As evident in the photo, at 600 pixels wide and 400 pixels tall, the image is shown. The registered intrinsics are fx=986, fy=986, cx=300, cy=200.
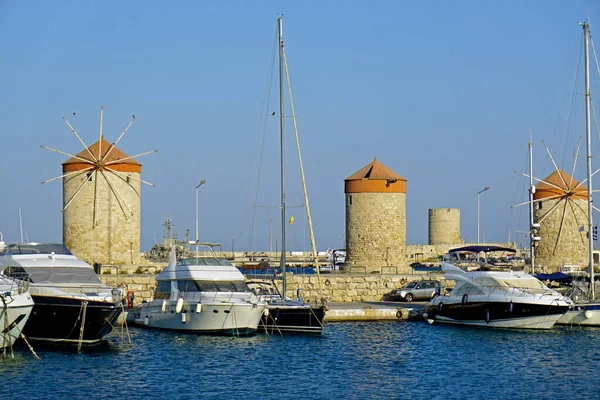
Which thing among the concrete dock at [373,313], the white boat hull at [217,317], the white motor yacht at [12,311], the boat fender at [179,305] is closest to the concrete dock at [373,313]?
the concrete dock at [373,313]

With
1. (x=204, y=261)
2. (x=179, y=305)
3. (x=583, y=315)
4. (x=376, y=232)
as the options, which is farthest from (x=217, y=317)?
(x=376, y=232)

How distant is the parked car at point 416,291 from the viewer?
34.9 metres

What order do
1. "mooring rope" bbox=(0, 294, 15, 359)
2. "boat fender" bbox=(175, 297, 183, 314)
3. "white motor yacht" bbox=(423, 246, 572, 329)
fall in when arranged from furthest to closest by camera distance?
"white motor yacht" bbox=(423, 246, 572, 329)
"boat fender" bbox=(175, 297, 183, 314)
"mooring rope" bbox=(0, 294, 15, 359)

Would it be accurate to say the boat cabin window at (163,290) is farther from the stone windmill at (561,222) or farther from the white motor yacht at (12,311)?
the stone windmill at (561,222)

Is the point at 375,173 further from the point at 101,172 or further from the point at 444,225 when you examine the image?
the point at 444,225

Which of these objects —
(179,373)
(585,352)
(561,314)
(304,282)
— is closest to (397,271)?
(304,282)

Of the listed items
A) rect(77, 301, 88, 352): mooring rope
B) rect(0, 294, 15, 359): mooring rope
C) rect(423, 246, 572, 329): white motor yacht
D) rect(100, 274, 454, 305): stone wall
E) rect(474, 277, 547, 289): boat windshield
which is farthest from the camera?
rect(100, 274, 454, 305): stone wall

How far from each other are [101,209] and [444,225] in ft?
156

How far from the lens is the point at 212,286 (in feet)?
84.9

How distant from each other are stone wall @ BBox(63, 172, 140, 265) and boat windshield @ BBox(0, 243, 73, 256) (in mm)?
11653

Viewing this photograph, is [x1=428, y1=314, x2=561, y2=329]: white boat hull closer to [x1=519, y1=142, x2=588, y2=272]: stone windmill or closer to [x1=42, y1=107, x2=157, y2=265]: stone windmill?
[x1=42, y1=107, x2=157, y2=265]: stone windmill

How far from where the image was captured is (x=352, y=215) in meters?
44.1

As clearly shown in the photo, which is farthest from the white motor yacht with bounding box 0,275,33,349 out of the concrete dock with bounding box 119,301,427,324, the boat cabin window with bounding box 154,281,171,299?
the concrete dock with bounding box 119,301,427,324

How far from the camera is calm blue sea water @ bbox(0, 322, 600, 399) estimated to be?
1886 cm
